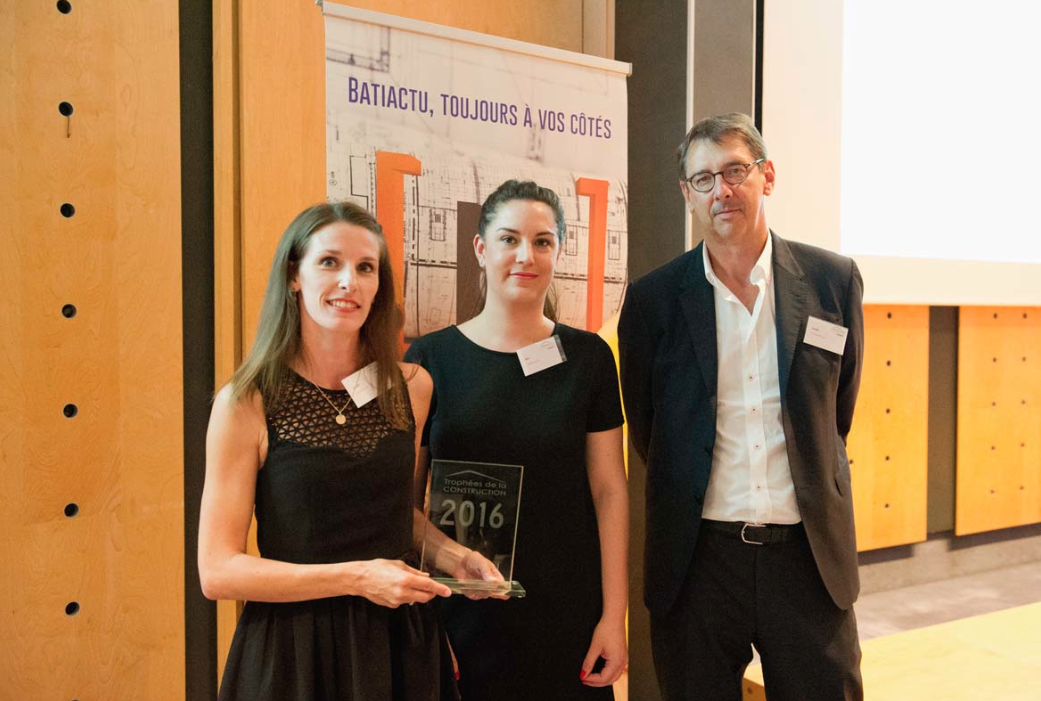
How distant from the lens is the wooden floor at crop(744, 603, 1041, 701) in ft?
9.31

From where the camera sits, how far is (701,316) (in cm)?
226

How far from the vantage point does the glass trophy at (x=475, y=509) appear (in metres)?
1.82

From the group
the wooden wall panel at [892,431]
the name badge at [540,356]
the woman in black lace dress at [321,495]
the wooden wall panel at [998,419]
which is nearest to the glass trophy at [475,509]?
the woman in black lace dress at [321,495]

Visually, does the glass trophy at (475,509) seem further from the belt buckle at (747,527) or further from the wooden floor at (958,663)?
the wooden floor at (958,663)

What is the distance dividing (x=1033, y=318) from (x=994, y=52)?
5.34 feet

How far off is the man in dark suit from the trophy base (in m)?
0.66

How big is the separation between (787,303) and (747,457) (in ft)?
1.43

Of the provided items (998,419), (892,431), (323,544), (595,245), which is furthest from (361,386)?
(998,419)

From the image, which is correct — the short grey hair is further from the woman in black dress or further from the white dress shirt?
the woman in black dress

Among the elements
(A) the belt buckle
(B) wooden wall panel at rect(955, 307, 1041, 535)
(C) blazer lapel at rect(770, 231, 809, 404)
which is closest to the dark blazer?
(C) blazer lapel at rect(770, 231, 809, 404)

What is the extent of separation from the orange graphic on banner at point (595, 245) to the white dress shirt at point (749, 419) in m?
0.69

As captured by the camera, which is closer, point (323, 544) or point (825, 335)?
point (323, 544)

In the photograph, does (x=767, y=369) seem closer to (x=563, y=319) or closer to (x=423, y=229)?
(x=563, y=319)

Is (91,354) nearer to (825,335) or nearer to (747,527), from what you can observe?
(747,527)
